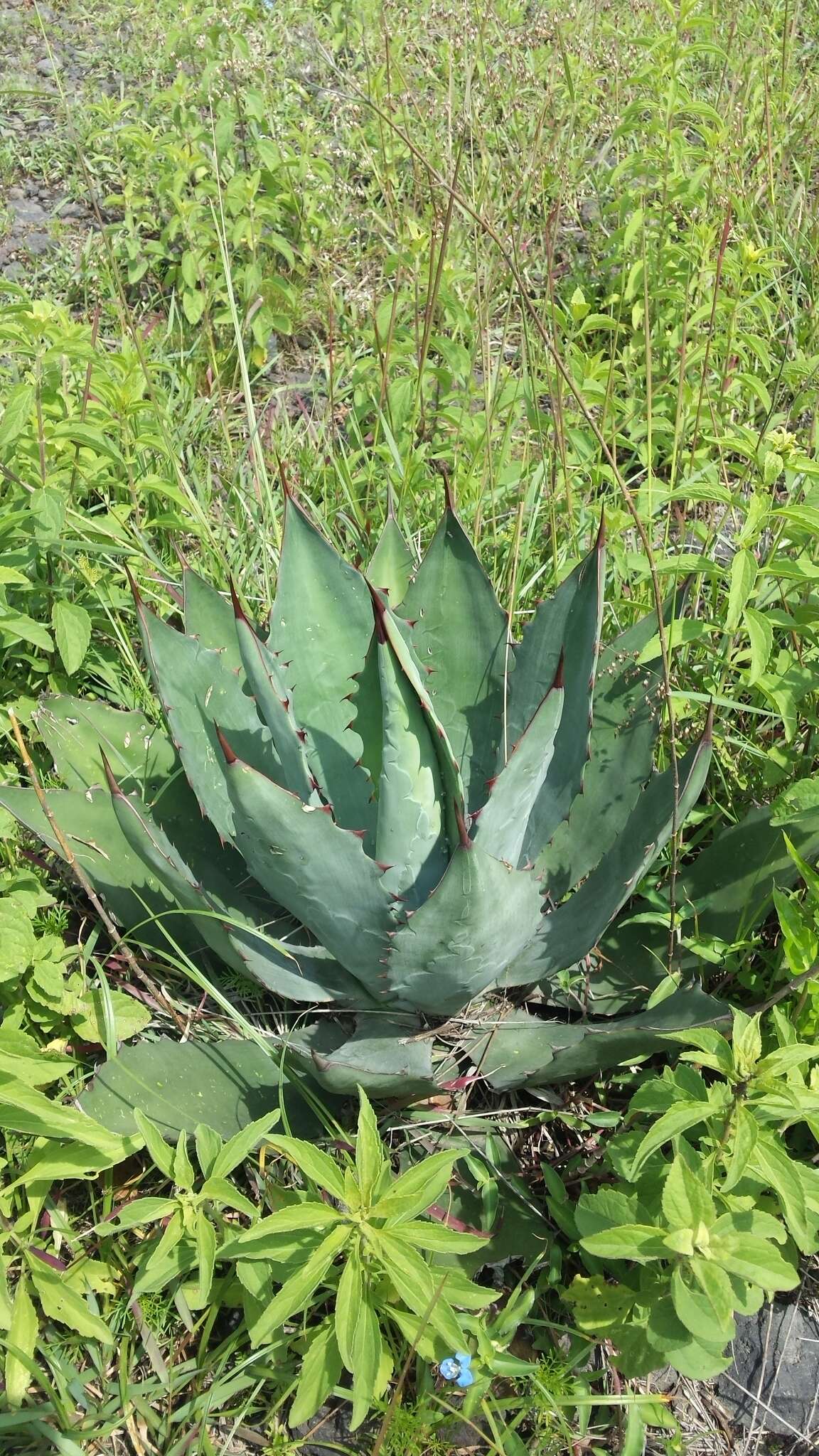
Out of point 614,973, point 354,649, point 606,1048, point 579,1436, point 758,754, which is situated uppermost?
point 354,649

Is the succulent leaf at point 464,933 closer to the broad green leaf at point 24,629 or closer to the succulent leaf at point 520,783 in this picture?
the succulent leaf at point 520,783

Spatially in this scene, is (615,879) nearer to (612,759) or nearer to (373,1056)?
(612,759)

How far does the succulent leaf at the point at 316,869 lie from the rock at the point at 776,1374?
2.58 feet

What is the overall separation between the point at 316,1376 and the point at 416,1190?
11.3 inches

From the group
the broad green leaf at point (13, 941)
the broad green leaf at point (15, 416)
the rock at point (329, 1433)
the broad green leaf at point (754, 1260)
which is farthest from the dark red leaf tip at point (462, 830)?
the broad green leaf at point (15, 416)

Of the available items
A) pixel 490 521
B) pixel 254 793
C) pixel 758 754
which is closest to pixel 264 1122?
pixel 254 793

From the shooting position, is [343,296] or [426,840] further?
[343,296]

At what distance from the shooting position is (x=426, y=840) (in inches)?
65.2

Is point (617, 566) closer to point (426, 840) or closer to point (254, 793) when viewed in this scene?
point (426, 840)

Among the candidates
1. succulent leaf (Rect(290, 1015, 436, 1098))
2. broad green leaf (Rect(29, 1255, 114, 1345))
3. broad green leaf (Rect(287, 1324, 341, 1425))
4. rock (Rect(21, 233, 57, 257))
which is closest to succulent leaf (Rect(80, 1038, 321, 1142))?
succulent leaf (Rect(290, 1015, 436, 1098))

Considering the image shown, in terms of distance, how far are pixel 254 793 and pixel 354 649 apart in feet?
1.72

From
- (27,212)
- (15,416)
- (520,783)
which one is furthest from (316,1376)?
(27,212)

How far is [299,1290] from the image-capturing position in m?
1.33

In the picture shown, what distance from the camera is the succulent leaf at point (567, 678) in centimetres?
164
